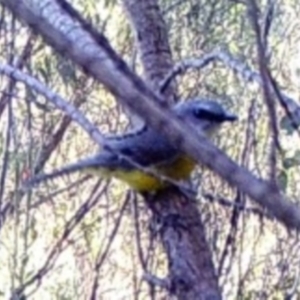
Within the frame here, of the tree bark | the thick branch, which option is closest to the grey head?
the tree bark

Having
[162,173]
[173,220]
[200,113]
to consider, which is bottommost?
[173,220]

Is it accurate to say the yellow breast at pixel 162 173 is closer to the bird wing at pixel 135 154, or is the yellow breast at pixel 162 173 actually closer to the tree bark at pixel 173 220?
the bird wing at pixel 135 154

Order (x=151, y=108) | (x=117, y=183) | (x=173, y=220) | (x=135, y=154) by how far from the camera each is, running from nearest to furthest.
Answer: (x=151, y=108) → (x=173, y=220) → (x=135, y=154) → (x=117, y=183)

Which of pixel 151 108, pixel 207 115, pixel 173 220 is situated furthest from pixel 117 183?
pixel 151 108

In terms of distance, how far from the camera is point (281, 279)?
3268mm

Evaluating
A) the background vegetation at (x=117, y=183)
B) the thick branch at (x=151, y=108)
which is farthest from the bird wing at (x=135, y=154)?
the thick branch at (x=151, y=108)

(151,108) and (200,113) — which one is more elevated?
(200,113)

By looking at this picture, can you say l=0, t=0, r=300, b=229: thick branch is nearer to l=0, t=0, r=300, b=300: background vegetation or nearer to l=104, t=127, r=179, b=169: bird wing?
l=104, t=127, r=179, b=169: bird wing

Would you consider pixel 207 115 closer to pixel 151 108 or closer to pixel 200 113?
Answer: pixel 200 113

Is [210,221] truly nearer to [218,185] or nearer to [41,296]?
[218,185]

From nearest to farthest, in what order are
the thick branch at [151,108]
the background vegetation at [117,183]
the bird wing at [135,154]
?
the thick branch at [151,108] < the bird wing at [135,154] < the background vegetation at [117,183]

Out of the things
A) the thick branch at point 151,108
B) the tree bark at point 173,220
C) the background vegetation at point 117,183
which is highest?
the background vegetation at point 117,183

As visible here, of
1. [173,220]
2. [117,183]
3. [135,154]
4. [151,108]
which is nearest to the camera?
[151,108]

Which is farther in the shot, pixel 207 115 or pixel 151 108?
pixel 207 115
